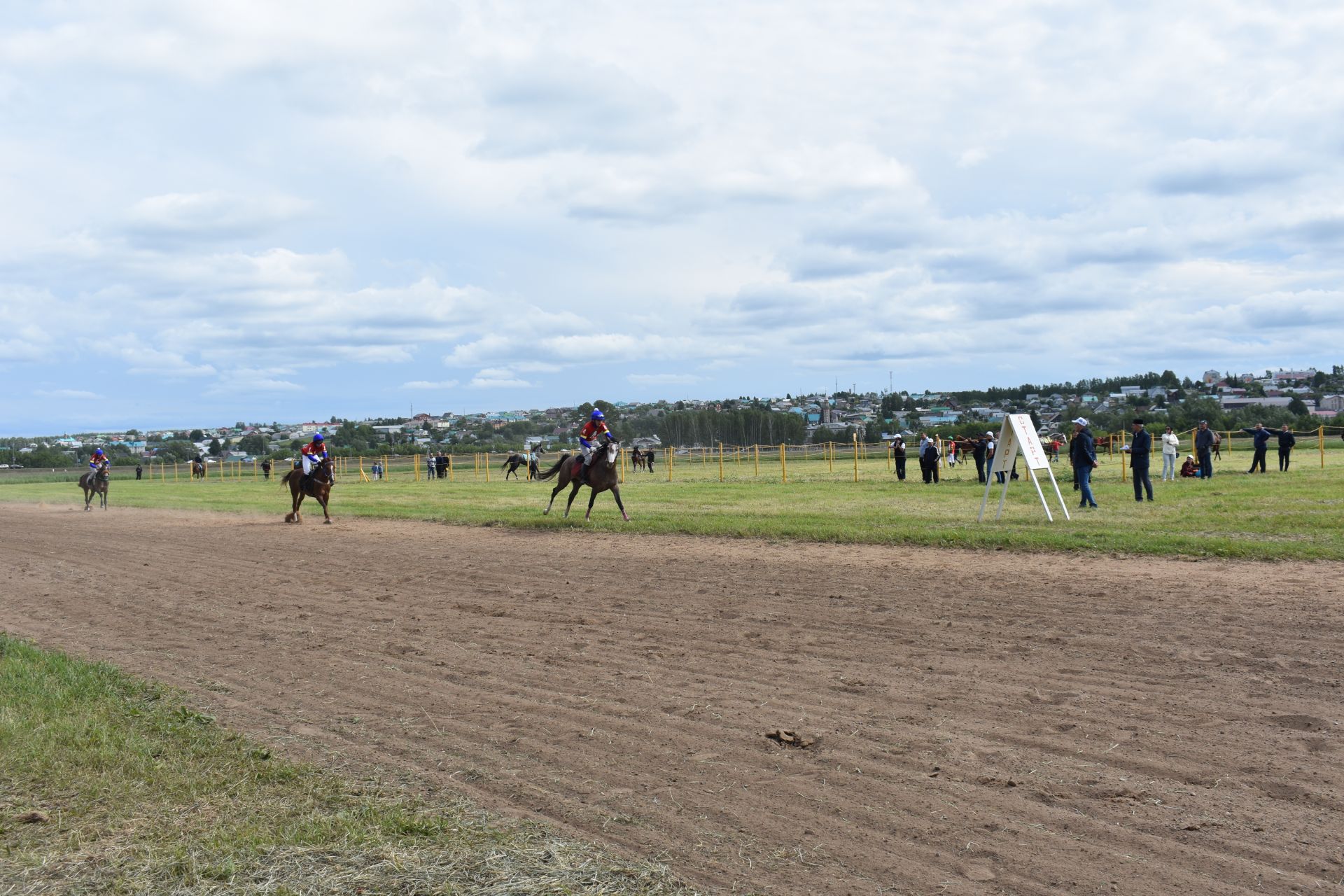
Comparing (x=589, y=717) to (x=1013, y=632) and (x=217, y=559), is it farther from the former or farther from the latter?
(x=217, y=559)

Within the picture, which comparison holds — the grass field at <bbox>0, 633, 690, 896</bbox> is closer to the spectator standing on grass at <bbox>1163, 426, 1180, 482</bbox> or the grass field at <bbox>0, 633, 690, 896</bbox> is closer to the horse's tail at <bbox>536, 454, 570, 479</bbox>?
the horse's tail at <bbox>536, 454, 570, 479</bbox>

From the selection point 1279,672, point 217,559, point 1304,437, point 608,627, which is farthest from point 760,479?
point 1304,437

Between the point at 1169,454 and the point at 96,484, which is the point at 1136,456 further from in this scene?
the point at 96,484

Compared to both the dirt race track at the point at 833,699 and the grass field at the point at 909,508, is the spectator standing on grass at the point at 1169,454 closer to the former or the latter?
the grass field at the point at 909,508

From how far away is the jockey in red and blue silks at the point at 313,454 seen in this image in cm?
2359

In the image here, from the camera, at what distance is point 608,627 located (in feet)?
32.7

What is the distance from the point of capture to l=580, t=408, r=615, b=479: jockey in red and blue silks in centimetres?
2017

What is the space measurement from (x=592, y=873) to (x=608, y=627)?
17.9ft

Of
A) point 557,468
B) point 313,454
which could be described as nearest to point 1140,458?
point 557,468

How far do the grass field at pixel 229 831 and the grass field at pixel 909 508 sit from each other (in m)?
11.5

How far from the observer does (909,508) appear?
21641 millimetres

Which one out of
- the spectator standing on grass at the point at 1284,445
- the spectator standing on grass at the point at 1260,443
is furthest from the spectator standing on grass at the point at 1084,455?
the spectator standing on grass at the point at 1284,445

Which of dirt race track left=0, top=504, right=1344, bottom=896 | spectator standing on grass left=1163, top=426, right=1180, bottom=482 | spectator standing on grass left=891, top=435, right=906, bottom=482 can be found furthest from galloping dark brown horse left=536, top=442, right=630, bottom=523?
spectator standing on grass left=1163, top=426, right=1180, bottom=482

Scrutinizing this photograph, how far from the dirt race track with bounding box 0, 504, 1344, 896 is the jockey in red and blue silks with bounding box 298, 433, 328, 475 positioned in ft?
30.7
